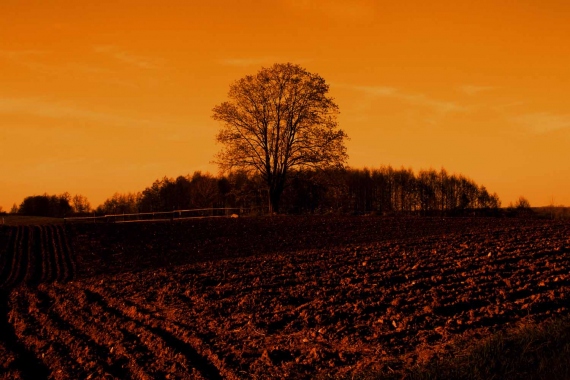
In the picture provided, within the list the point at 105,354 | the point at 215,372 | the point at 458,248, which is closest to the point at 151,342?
the point at 105,354

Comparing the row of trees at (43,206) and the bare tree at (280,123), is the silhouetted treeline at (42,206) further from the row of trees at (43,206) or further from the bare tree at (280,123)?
the bare tree at (280,123)

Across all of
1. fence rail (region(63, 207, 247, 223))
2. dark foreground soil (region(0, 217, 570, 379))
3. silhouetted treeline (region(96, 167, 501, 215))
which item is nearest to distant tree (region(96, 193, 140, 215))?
silhouetted treeline (region(96, 167, 501, 215))

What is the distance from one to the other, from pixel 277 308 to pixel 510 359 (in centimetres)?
574

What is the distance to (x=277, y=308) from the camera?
1327cm

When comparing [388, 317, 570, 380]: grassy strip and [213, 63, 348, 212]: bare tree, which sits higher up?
[213, 63, 348, 212]: bare tree

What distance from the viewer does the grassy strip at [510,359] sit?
26.7 ft

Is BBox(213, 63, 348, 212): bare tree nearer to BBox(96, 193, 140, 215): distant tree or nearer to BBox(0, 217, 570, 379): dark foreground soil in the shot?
BBox(0, 217, 570, 379): dark foreground soil

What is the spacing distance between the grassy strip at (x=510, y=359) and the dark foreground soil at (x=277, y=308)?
549mm

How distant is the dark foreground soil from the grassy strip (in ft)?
1.80

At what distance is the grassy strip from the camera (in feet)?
26.7

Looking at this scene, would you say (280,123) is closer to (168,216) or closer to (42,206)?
(168,216)

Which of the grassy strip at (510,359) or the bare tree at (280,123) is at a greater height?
the bare tree at (280,123)

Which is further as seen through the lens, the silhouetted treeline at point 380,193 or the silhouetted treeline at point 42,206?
the silhouetted treeline at point 42,206

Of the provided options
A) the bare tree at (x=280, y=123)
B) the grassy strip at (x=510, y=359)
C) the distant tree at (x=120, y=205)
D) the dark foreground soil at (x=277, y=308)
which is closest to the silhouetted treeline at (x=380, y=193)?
the distant tree at (x=120, y=205)
